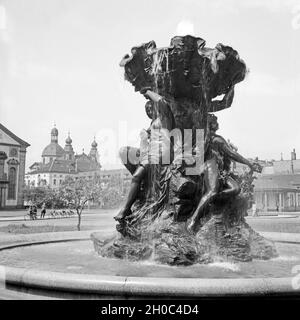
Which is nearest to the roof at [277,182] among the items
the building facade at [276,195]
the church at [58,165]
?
the building facade at [276,195]

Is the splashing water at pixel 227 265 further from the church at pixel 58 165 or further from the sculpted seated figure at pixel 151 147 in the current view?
the church at pixel 58 165

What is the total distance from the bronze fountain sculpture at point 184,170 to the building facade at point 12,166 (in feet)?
196

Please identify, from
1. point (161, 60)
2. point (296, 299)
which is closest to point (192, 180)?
point (161, 60)

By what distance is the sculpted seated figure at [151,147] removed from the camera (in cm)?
845

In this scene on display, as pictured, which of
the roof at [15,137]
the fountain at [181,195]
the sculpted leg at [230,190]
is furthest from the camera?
the roof at [15,137]

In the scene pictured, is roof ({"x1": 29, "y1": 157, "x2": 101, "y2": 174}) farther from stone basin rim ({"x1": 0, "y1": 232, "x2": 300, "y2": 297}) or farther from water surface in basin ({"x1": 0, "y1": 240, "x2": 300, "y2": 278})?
stone basin rim ({"x1": 0, "y1": 232, "x2": 300, "y2": 297})

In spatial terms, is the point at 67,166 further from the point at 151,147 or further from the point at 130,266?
the point at 130,266

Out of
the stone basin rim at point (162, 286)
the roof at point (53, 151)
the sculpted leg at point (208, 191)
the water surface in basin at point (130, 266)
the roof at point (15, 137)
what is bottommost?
the water surface in basin at point (130, 266)

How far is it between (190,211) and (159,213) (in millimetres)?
631

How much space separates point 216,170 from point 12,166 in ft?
207

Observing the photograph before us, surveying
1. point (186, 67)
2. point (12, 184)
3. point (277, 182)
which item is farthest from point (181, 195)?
point (277, 182)

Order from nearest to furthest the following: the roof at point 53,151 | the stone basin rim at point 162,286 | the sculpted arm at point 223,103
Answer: the stone basin rim at point 162,286 → the sculpted arm at point 223,103 → the roof at point 53,151

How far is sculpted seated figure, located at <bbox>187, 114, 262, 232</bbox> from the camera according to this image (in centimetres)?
813
